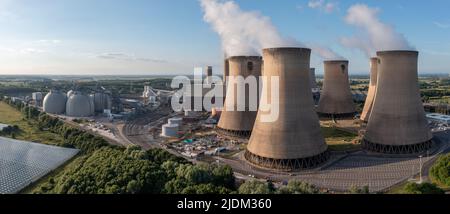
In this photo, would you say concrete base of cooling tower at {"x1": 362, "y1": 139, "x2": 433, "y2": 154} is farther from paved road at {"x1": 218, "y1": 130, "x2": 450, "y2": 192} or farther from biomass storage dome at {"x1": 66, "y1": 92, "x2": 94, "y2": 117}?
biomass storage dome at {"x1": 66, "y1": 92, "x2": 94, "y2": 117}

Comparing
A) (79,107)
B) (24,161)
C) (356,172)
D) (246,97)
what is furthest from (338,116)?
(79,107)

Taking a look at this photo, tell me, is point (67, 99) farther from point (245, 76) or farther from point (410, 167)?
point (410, 167)

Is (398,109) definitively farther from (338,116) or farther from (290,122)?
(338,116)

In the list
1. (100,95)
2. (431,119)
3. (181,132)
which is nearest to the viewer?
(181,132)

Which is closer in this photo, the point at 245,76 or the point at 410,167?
the point at 410,167

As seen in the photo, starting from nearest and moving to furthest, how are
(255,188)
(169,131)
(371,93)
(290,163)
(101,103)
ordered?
(255,188), (290,163), (169,131), (371,93), (101,103)

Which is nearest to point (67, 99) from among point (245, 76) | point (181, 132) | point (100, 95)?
point (100, 95)
